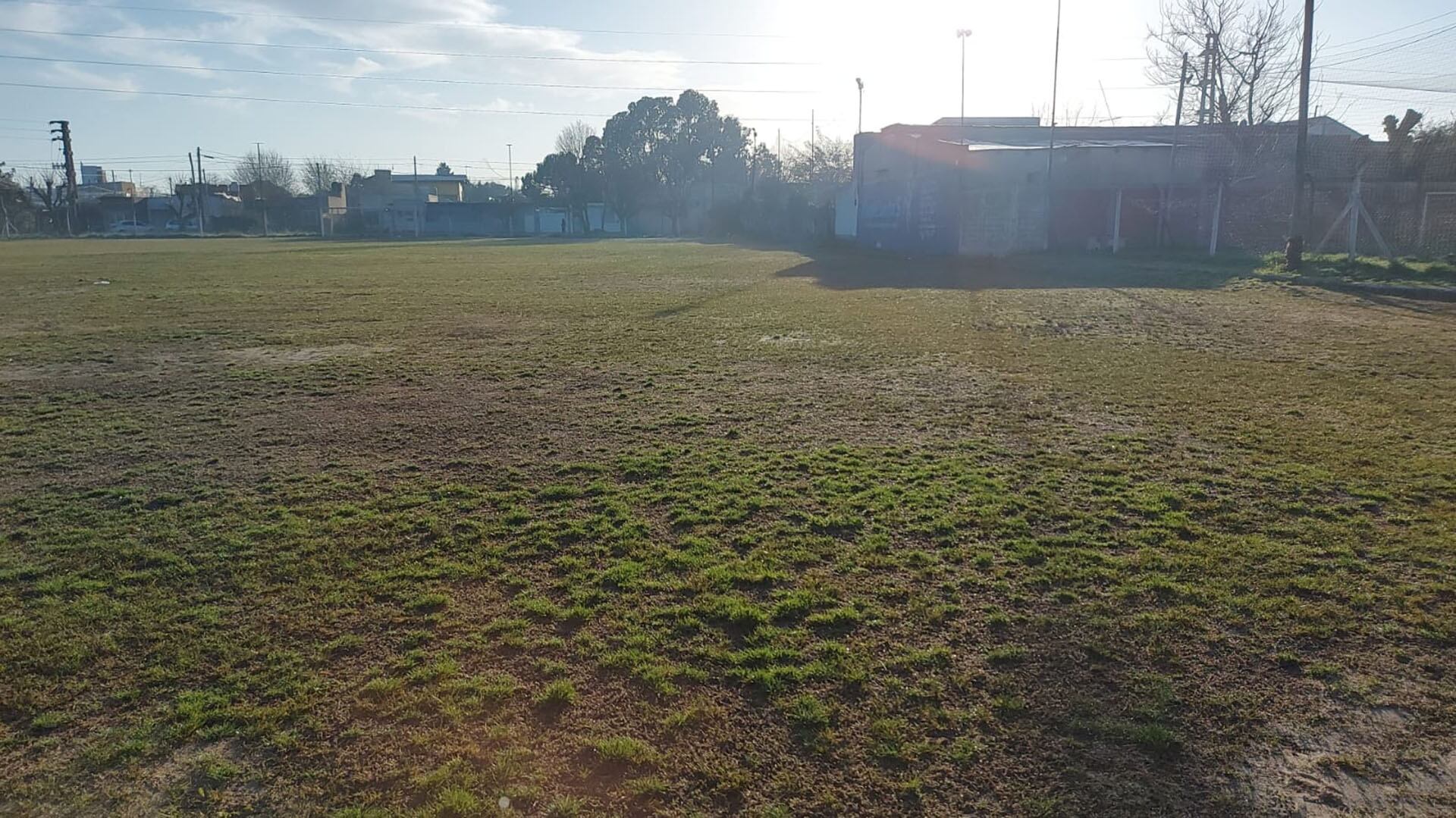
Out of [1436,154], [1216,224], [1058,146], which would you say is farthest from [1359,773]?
[1058,146]

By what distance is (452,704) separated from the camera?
3562mm

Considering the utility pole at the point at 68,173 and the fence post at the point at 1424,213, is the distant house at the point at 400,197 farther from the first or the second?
the fence post at the point at 1424,213

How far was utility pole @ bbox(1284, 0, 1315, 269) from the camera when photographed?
19.7m

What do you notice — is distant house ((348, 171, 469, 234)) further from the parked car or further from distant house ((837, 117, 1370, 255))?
distant house ((837, 117, 1370, 255))

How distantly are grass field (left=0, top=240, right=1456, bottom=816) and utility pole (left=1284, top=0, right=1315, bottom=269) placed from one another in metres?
11.3

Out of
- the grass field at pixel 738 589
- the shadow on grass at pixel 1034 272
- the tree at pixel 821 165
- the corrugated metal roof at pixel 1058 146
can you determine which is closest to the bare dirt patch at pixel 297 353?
the grass field at pixel 738 589

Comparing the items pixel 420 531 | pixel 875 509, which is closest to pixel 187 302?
pixel 420 531

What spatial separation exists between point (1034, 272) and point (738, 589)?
22.1m

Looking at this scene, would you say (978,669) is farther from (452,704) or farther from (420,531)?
(420,531)

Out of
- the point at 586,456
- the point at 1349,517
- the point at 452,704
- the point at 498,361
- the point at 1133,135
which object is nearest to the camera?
the point at 452,704

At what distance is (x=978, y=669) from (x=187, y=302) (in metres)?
20.4

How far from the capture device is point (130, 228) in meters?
79.1

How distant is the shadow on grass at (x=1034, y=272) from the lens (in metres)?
20.8

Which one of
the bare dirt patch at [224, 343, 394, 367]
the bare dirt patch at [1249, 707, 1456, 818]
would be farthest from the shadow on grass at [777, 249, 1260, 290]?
the bare dirt patch at [1249, 707, 1456, 818]
